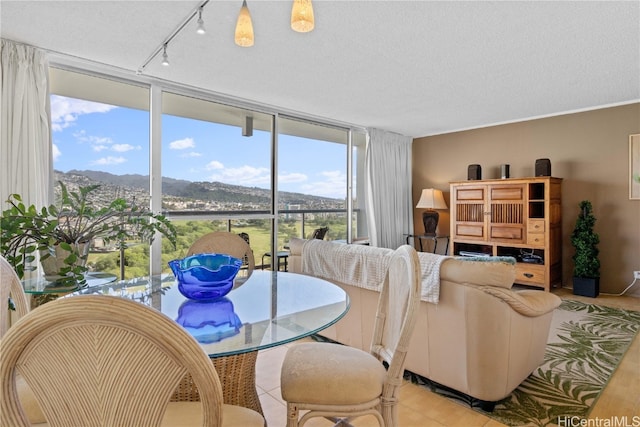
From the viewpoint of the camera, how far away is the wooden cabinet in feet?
14.6

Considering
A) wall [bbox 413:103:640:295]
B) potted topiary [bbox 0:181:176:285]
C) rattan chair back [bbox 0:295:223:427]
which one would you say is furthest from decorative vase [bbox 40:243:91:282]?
wall [bbox 413:103:640:295]

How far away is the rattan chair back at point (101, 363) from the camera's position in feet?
2.07

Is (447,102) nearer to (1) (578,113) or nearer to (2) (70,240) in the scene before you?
(1) (578,113)

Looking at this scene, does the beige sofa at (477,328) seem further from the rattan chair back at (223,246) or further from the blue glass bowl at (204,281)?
the blue glass bowl at (204,281)

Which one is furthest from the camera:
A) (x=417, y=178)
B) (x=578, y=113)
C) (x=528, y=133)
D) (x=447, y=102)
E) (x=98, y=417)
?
(x=417, y=178)

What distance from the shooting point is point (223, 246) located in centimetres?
242

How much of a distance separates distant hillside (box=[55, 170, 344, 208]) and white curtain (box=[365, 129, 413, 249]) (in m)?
1.04

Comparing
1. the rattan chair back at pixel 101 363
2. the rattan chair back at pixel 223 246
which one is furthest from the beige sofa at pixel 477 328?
the rattan chair back at pixel 101 363

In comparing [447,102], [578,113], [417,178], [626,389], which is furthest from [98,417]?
[417,178]

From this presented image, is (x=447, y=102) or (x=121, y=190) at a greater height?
(x=447, y=102)

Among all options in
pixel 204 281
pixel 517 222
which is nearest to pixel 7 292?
pixel 204 281

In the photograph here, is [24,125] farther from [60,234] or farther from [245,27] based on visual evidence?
[245,27]

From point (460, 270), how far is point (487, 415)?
79cm

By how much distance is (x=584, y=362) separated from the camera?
2521 millimetres
